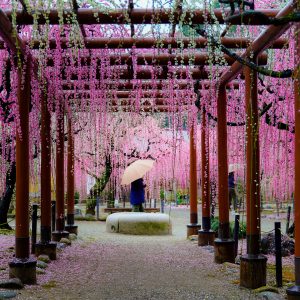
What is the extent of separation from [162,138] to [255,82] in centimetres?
1099

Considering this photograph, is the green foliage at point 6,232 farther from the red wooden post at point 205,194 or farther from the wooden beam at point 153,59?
the wooden beam at point 153,59

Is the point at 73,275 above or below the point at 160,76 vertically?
below

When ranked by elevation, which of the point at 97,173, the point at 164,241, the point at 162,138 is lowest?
the point at 164,241

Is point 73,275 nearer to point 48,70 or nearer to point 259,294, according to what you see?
point 259,294

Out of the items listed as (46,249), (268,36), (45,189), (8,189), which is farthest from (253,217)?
(8,189)

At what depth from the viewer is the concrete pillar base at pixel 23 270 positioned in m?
5.60

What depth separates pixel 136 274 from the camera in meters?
6.54

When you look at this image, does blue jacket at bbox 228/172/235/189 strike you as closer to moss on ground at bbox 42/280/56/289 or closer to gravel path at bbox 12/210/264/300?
gravel path at bbox 12/210/264/300

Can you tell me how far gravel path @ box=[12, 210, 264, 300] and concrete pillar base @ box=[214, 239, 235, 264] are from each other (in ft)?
0.66

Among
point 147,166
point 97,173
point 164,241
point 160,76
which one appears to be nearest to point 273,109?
point 160,76

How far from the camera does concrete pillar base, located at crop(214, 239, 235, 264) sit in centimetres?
740

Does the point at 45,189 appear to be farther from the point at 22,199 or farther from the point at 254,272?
the point at 254,272

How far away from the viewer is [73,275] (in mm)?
6461

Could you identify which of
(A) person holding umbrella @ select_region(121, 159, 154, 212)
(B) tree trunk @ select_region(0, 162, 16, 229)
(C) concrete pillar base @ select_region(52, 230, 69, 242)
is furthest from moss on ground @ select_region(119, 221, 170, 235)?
(B) tree trunk @ select_region(0, 162, 16, 229)
